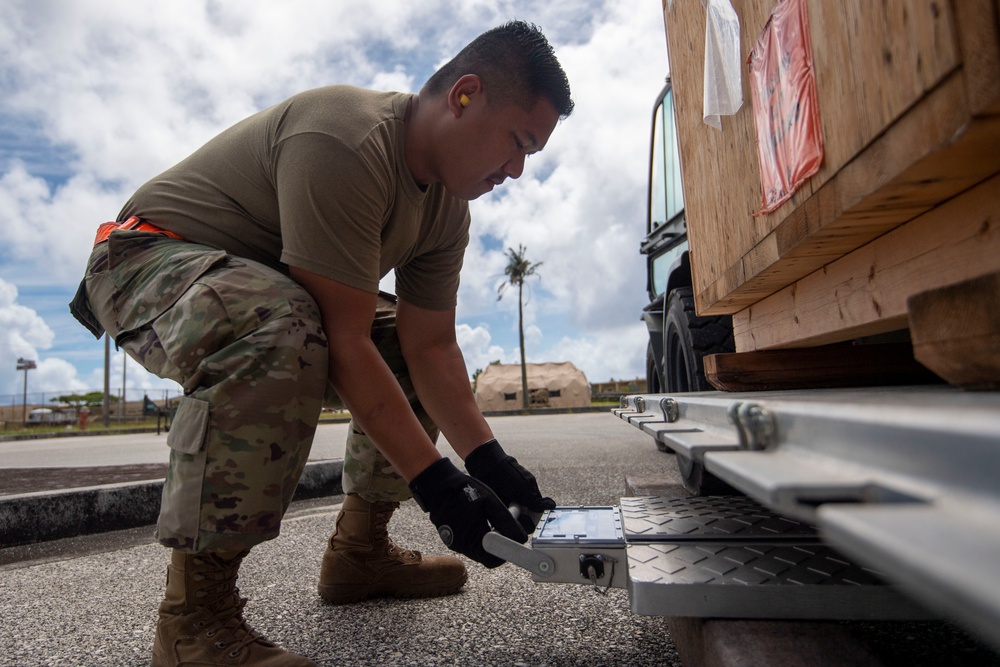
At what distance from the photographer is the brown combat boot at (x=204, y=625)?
4.75ft

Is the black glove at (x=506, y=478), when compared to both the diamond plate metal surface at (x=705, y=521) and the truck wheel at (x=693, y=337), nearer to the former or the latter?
the diamond plate metal surface at (x=705, y=521)

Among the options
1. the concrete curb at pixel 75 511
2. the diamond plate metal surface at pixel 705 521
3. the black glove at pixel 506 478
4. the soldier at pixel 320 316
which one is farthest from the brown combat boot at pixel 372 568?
the concrete curb at pixel 75 511

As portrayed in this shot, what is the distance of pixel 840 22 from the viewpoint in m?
1.24

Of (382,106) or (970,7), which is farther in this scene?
(382,106)

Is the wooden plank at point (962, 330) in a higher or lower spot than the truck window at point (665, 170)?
lower

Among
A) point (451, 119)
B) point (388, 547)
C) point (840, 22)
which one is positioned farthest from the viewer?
point (388, 547)

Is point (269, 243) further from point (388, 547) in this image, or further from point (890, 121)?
point (890, 121)

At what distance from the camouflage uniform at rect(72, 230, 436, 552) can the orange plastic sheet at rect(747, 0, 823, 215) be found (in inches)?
46.2

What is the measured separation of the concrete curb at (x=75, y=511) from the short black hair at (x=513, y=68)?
8.23ft

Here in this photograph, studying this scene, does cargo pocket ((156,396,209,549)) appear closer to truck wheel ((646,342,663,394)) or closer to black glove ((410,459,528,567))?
black glove ((410,459,528,567))

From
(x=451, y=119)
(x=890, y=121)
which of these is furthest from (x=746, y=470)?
(x=451, y=119)

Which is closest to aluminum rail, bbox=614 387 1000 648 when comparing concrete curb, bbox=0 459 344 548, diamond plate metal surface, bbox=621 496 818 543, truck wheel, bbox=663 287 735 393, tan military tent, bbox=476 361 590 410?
diamond plate metal surface, bbox=621 496 818 543

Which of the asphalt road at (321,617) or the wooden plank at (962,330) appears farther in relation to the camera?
the asphalt road at (321,617)

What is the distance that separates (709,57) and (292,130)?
51.7 inches
